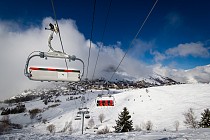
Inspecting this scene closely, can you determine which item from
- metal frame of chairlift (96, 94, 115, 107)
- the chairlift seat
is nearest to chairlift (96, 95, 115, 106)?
metal frame of chairlift (96, 94, 115, 107)

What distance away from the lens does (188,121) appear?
48.0 metres

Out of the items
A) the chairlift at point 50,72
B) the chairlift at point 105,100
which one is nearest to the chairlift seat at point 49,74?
the chairlift at point 50,72

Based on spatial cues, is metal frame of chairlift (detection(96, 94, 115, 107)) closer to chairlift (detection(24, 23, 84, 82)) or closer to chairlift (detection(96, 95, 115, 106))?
chairlift (detection(96, 95, 115, 106))

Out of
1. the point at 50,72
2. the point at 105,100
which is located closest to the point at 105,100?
the point at 105,100

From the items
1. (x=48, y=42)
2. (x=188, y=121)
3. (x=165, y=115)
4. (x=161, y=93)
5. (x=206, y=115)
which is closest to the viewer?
(x=48, y=42)

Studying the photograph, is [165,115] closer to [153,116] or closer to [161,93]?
[153,116]

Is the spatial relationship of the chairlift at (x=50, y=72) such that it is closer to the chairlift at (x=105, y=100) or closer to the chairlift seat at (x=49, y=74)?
the chairlift seat at (x=49, y=74)

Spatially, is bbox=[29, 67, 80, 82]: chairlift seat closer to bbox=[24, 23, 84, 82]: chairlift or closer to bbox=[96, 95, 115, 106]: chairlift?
bbox=[24, 23, 84, 82]: chairlift

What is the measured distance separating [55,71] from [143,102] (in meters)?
84.1

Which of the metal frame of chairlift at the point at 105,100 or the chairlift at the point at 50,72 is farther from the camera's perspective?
the metal frame of chairlift at the point at 105,100

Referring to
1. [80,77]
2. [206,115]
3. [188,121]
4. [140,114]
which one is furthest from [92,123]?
[80,77]

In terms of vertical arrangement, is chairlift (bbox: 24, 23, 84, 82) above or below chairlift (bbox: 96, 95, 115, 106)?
above

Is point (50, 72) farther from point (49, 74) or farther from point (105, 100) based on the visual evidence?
point (105, 100)

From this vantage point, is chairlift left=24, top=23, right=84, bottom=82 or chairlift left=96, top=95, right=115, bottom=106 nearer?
chairlift left=24, top=23, right=84, bottom=82
